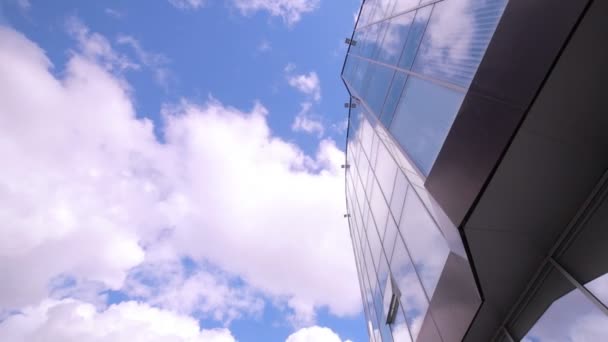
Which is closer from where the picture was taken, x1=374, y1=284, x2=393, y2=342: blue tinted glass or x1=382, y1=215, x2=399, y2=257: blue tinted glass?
x1=382, y1=215, x2=399, y2=257: blue tinted glass

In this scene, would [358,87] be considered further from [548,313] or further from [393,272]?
[548,313]

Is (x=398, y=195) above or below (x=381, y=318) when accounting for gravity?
above

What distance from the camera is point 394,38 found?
1164cm

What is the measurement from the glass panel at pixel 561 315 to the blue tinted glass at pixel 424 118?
9.98ft

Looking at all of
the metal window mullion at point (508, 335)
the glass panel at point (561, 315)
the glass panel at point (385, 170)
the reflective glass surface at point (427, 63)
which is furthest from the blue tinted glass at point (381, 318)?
the reflective glass surface at point (427, 63)

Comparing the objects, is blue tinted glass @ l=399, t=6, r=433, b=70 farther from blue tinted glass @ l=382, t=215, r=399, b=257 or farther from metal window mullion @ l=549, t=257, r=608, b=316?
metal window mullion @ l=549, t=257, r=608, b=316

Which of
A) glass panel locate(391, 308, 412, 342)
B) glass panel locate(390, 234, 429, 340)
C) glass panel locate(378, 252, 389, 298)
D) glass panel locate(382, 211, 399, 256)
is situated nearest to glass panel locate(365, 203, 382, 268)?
glass panel locate(378, 252, 389, 298)

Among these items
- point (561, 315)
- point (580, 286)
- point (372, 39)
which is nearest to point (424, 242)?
point (561, 315)

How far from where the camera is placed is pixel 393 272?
10.7 meters

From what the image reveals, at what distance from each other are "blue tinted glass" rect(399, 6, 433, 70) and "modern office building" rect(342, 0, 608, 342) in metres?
0.07

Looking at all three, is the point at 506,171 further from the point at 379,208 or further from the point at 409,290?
the point at 379,208

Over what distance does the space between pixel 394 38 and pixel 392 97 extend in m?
2.63

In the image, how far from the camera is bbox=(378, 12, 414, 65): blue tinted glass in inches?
410

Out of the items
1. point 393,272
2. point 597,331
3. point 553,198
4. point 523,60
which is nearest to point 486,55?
point 523,60
